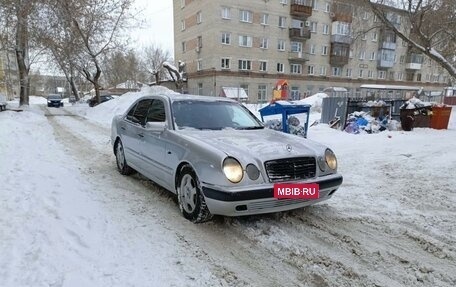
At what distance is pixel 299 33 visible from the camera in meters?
45.3

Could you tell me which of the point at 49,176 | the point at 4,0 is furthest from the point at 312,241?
the point at 4,0

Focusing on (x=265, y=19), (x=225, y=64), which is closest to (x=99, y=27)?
(x=225, y=64)

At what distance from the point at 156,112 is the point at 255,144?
1.97m

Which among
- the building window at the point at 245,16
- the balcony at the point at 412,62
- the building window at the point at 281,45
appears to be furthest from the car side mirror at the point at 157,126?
the balcony at the point at 412,62

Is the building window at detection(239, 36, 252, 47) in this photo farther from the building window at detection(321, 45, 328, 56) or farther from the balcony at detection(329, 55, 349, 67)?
the balcony at detection(329, 55, 349, 67)

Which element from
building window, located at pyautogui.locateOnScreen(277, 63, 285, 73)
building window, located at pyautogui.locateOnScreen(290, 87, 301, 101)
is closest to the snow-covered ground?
building window, located at pyautogui.locateOnScreen(290, 87, 301, 101)

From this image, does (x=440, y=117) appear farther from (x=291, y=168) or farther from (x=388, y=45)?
(x=388, y=45)

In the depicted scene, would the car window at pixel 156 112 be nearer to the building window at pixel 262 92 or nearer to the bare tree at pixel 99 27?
the bare tree at pixel 99 27

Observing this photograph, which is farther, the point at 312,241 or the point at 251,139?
the point at 251,139

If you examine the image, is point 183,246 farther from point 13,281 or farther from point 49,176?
point 49,176

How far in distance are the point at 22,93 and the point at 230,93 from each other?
20646 mm

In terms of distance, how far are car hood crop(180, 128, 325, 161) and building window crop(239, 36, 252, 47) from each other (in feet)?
128

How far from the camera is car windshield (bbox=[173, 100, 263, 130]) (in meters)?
5.02

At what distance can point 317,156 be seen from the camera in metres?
4.24
